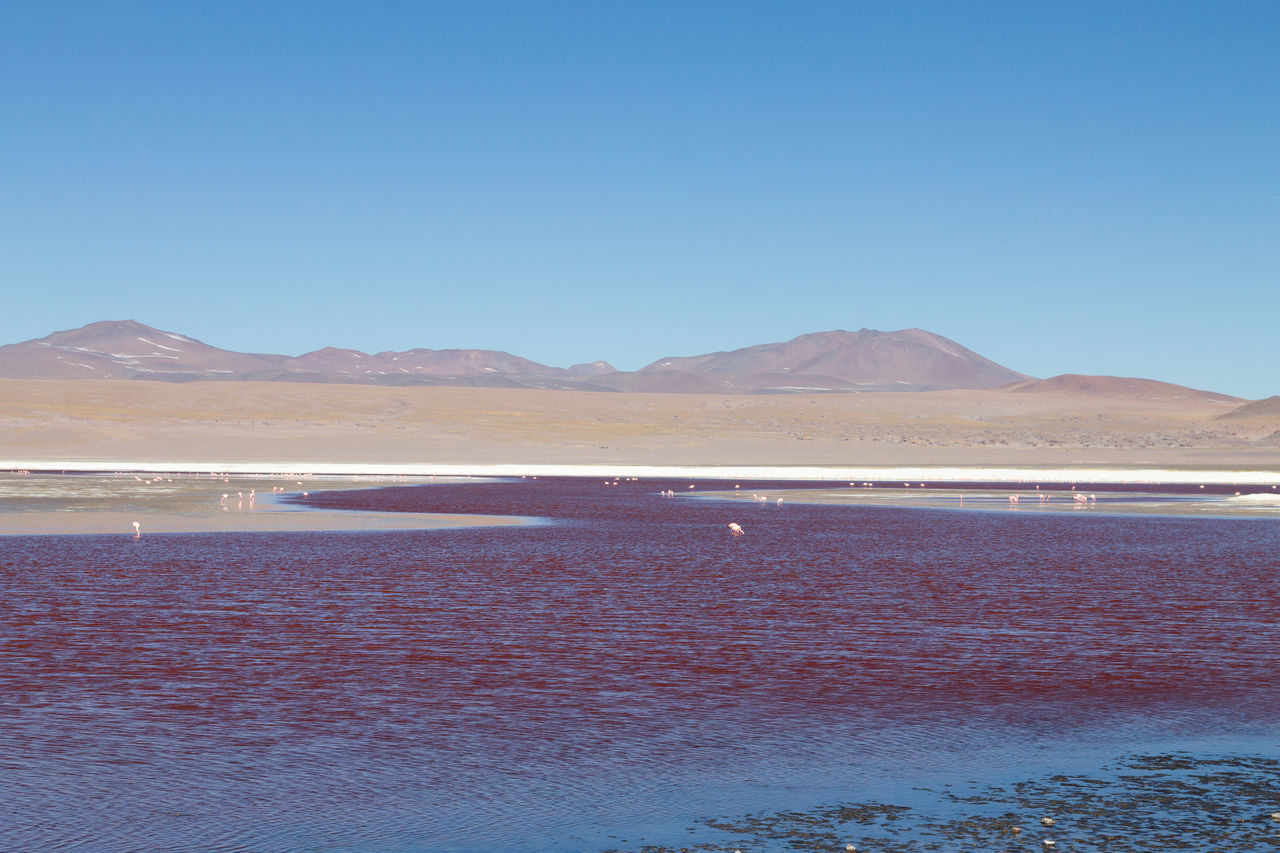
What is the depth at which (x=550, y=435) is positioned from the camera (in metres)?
109

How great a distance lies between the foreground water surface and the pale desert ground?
13718 millimetres

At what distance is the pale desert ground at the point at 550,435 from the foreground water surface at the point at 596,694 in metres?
13.7

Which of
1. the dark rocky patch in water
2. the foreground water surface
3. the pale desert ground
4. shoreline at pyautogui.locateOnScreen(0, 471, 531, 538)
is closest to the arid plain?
the pale desert ground

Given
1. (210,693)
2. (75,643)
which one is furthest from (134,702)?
(75,643)

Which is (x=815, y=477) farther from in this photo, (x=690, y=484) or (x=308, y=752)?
(x=308, y=752)

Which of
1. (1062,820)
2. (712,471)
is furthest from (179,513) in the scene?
(712,471)

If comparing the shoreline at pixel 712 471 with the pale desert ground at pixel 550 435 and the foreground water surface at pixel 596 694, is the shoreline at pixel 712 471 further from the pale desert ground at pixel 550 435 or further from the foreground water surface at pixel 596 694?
the foreground water surface at pixel 596 694

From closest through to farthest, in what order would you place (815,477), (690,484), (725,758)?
(725,758)
(690,484)
(815,477)

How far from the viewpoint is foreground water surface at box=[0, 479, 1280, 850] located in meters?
9.37

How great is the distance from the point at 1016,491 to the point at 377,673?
141 ft

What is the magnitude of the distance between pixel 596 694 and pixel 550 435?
96.1 metres

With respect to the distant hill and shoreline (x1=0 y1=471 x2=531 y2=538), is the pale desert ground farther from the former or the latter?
the distant hill

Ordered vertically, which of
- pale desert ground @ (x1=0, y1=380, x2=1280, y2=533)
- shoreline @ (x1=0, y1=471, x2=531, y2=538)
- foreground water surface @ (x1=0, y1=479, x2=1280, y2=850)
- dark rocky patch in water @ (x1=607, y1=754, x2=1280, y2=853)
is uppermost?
pale desert ground @ (x1=0, y1=380, x2=1280, y2=533)

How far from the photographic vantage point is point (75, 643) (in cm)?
1569
